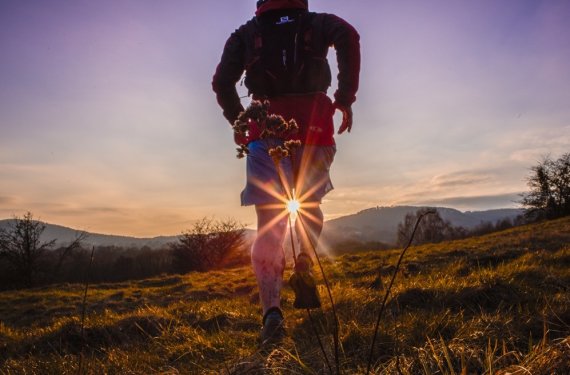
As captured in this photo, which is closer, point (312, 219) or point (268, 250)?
point (268, 250)

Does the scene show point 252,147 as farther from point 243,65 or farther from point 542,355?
point 542,355

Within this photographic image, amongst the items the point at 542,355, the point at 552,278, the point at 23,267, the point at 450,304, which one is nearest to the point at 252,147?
the point at 450,304

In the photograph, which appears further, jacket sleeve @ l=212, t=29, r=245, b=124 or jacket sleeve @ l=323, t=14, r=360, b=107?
jacket sleeve @ l=212, t=29, r=245, b=124

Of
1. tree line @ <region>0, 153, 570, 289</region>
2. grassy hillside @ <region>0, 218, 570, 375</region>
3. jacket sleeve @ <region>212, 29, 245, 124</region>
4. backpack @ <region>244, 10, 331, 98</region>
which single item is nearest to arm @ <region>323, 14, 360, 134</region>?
backpack @ <region>244, 10, 331, 98</region>

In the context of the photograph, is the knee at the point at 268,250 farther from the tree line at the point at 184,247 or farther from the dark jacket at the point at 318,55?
the tree line at the point at 184,247

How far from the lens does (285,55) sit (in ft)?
10.7

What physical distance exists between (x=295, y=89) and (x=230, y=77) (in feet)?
2.08

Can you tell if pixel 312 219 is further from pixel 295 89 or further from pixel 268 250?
pixel 295 89

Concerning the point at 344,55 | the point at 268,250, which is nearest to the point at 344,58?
the point at 344,55

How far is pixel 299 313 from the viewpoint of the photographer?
328 centimetres

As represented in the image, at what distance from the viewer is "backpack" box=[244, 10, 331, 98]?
328 centimetres

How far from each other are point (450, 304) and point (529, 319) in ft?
3.51

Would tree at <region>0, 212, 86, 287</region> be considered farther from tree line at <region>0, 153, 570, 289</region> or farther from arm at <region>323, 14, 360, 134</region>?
arm at <region>323, 14, 360, 134</region>

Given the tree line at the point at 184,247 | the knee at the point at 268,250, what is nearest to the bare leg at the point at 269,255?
the knee at the point at 268,250
